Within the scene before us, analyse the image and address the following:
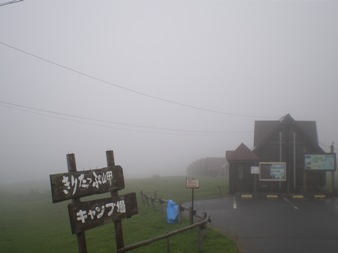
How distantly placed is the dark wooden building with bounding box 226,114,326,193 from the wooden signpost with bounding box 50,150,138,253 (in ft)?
72.7

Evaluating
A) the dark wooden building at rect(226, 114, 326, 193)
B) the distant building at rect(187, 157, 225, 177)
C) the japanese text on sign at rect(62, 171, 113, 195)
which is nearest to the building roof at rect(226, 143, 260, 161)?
the dark wooden building at rect(226, 114, 326, 193)

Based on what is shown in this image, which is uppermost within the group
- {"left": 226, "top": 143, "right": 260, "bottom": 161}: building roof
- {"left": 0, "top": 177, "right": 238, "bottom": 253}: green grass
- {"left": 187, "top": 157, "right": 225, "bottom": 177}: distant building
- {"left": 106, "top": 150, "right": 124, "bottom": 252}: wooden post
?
{"left": 106, "top": 150, "right": 124, "bottom": 252}: wooden post

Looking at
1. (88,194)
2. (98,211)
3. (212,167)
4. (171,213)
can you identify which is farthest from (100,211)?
(212,167)

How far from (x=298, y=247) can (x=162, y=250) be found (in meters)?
5.08

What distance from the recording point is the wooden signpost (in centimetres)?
649

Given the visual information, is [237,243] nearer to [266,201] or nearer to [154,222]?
[154,222]

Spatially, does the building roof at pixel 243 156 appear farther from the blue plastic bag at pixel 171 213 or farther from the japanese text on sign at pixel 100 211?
the japanese text on sign at pixel 100 211

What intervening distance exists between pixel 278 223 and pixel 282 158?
54.6 ft

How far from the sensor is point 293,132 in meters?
30.5

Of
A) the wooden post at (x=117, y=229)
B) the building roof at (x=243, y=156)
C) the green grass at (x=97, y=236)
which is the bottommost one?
the green grass at (x=97, y=236)

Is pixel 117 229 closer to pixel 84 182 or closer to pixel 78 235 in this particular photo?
pixel 78 235

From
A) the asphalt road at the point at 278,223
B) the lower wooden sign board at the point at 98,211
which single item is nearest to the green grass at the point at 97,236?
the asphalt road at the point at 278,223

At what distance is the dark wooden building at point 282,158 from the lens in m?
28.6

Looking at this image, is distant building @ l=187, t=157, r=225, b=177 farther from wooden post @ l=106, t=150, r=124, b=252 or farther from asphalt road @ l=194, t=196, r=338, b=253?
wooden post @ l=106, t=150, r=124, b=252
